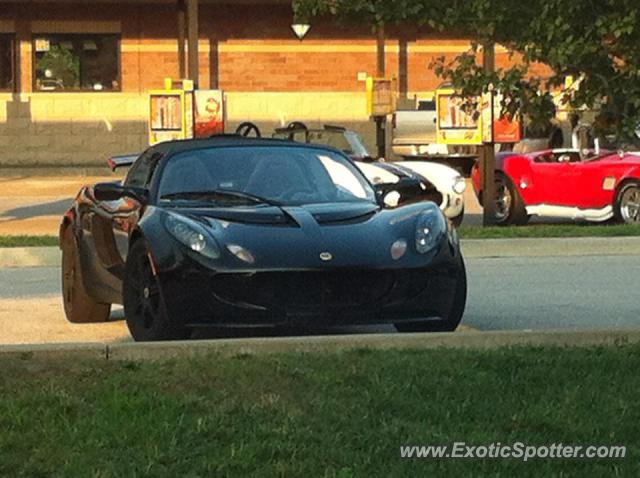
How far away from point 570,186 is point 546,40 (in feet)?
44.9

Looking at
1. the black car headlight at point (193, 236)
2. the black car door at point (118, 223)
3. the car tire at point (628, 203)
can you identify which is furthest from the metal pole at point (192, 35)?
the black car headlight at point (193, 236)

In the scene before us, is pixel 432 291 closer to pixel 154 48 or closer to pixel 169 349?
pixel 169 349

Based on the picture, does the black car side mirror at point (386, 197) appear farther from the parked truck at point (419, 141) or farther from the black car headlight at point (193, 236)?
the parked truck at point (419, 141)

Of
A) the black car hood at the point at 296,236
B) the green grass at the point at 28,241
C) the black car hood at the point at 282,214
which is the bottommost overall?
the green grass at the point at 28,241

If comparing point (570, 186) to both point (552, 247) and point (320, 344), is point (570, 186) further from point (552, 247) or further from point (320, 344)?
point (320, 344)

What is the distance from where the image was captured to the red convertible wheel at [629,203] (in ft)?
69.7

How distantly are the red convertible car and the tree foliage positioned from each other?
12538mm

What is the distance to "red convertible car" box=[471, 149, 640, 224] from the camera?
2130cm

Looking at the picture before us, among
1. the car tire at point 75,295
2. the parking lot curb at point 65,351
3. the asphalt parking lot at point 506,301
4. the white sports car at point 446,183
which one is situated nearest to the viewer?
the parking lot curb at point 65,351

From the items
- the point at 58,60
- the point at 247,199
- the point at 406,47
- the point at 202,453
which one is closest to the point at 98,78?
the point at 58,60

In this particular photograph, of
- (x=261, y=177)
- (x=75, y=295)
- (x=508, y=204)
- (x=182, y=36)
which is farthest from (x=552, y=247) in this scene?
A: (x=182, y=36)

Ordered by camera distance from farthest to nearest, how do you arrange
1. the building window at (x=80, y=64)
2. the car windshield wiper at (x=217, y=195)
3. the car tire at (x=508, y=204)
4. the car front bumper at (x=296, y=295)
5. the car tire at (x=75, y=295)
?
the building window at (x=80, y=64), the car tire at (x=508, y=204), the car tire at (x=75, y=295), the car windshield wiper at (x=217, y=195), the car front bumper at (x=296, y=295)

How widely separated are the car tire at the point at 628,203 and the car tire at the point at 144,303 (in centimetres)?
1224

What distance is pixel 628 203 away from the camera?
21.3 m
